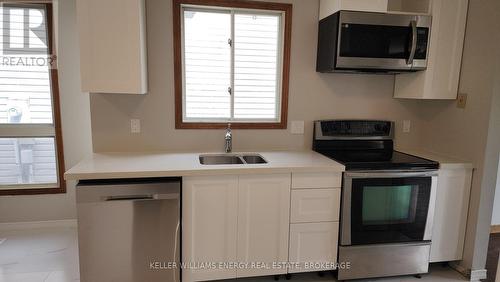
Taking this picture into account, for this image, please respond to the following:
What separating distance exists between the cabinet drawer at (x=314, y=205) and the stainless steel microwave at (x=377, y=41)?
968 mm

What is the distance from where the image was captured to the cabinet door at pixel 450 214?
7.77 ft

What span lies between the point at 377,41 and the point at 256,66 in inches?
38.6

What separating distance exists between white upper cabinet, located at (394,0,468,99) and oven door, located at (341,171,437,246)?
2.29 ft

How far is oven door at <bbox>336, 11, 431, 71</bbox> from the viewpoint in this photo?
2314mm

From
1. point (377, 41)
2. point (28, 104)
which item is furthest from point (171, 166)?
point (28, 104)

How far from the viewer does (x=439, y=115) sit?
8.91 feet

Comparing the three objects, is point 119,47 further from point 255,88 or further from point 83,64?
point 255,88

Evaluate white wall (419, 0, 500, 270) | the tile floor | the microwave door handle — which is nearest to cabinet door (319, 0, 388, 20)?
the microwave door handle

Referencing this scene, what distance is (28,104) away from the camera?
2.97 meters

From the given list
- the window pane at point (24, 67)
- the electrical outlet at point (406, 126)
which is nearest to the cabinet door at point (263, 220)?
the electrical outlet at point (406, 126)

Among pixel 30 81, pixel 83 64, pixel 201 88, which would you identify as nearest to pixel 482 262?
pixel 201 88

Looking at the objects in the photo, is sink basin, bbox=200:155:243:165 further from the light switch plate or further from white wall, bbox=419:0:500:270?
white wall, bbox=419:0:500:270

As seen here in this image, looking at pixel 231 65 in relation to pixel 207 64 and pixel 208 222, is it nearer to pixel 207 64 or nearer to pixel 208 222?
pixel 207 64

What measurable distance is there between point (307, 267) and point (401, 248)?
0.73 m
